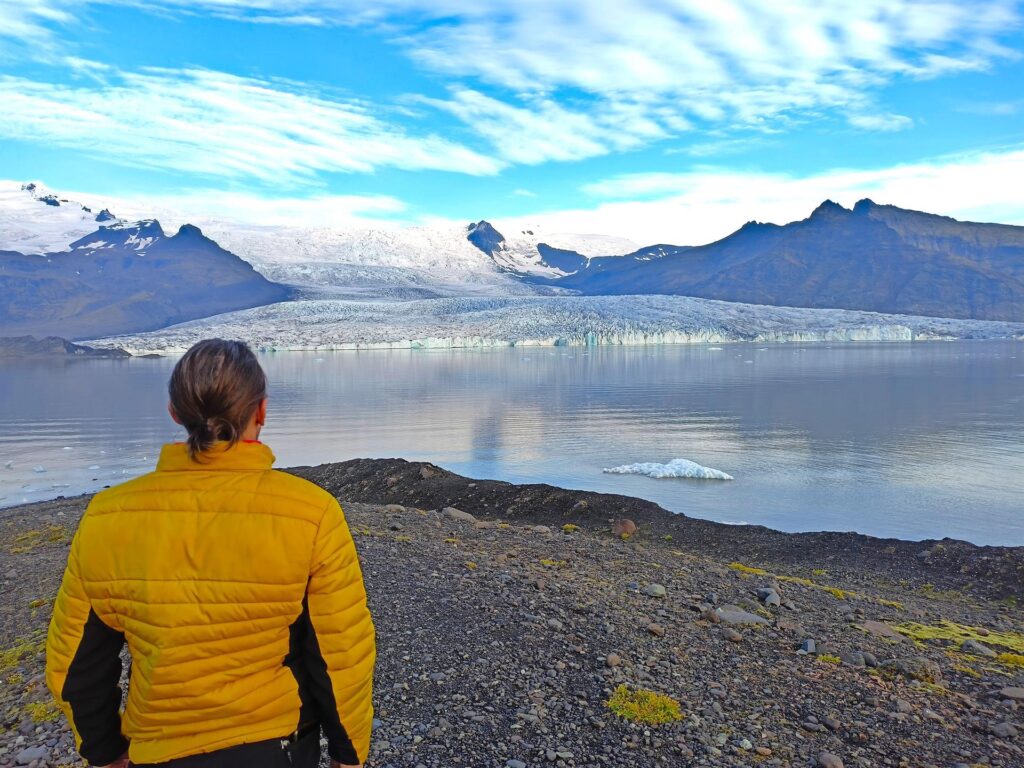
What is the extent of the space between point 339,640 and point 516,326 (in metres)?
105

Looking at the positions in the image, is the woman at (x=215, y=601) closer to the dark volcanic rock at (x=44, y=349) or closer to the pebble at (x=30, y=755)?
the pebble at (x=30, y=755)

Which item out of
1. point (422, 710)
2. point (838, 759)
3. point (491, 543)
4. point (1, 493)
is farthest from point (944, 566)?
point (1, 493)

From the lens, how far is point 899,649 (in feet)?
21.5

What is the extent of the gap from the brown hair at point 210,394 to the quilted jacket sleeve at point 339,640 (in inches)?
14.1

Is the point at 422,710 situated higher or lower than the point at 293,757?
lower

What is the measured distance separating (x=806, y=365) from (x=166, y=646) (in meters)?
67.0

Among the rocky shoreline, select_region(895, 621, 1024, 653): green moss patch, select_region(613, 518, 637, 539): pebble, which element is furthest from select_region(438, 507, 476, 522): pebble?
select_region(895, 621, 1024, 653): green moss patch

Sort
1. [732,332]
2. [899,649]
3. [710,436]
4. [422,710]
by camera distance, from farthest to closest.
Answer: [732,332]
[710,436]
[899,649]
[422,710]

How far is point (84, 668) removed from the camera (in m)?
2.25

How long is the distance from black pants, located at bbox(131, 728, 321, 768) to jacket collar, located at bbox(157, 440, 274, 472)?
0.76 metres

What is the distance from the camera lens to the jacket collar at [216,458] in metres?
2.17

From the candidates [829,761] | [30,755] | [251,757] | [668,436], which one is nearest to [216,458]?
[251,757]

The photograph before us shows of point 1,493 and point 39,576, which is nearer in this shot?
point 39,576

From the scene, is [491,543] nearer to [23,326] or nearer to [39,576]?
[39,576]
